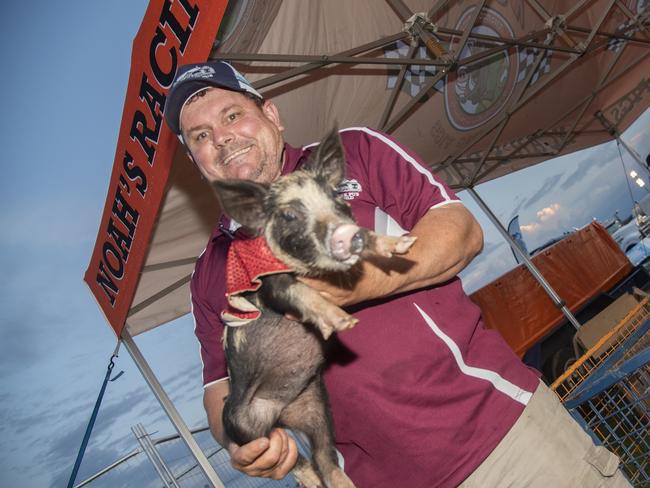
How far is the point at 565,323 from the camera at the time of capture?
7312mm

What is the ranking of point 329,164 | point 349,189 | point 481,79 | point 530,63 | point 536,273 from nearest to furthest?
point 329,164 → point 349,189 → point 481,79 → point 530,63 → point 536,273

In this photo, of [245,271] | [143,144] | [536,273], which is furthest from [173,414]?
[536,273]

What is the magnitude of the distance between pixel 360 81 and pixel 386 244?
4.25 m

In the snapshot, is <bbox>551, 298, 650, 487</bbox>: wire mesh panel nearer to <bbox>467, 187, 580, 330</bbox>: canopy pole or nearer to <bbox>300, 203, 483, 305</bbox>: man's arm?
<bbox>300, 203, 483, 305</bbox>: man's arm

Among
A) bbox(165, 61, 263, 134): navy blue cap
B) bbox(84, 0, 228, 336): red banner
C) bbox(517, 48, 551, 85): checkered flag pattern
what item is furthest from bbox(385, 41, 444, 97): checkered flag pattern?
bbox(165, 61, 263, 134): navy blue cap

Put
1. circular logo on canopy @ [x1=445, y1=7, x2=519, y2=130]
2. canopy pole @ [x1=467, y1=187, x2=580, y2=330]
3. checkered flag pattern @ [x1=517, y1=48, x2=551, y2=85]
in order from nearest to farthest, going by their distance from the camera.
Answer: circular logo on canopy @ [x1=445, y1=7, x2=519, y2=130], checkered flag pattern @ [x1=517, y1=48, x2=551, y2=85], canopy pole @ [x1=467, y1=187, x2=580, y2=330]

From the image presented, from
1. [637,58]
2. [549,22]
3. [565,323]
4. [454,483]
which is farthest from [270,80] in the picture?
[637,58]

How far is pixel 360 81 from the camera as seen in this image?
5.15 m

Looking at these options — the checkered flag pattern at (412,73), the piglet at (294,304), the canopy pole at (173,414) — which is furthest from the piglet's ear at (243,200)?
the checkered flag pattern at (412,73)

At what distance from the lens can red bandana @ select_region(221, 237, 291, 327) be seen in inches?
63.1

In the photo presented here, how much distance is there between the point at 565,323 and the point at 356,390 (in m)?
7.02

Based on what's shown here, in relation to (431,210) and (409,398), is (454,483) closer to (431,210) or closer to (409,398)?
(409,398)

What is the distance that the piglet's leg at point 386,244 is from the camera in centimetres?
136

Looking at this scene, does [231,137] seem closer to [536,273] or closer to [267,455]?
[267,455]
